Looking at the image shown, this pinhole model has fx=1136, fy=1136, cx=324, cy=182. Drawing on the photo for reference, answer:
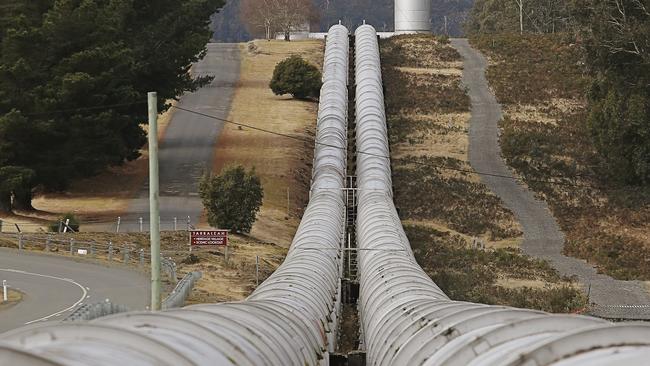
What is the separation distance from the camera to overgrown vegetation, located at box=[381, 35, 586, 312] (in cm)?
3622

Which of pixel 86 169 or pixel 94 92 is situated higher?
pixel 94 92

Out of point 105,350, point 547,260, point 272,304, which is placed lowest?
point 547,260

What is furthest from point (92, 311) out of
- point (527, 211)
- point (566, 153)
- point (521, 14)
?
point (521, 14)

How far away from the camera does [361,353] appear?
2019 centimetres

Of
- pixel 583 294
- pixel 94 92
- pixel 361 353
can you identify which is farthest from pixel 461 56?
pixel 361 353

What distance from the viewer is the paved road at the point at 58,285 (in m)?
28.6

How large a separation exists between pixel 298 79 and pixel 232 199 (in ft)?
103

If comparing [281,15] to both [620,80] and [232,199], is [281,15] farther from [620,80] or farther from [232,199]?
[232,199]

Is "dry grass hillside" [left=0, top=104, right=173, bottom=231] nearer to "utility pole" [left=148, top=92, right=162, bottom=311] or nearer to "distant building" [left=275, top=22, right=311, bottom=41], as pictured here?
"utility pole" [left=148, top=92, right=162, bottom=311]

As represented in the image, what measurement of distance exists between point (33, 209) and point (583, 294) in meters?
24.5

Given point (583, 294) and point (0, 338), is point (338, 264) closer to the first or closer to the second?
point (583, 294)

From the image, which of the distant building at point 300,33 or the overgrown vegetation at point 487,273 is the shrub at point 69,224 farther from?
the distant building at point 300,33

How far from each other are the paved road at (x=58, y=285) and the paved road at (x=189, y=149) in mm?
7440

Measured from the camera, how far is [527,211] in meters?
51.1
